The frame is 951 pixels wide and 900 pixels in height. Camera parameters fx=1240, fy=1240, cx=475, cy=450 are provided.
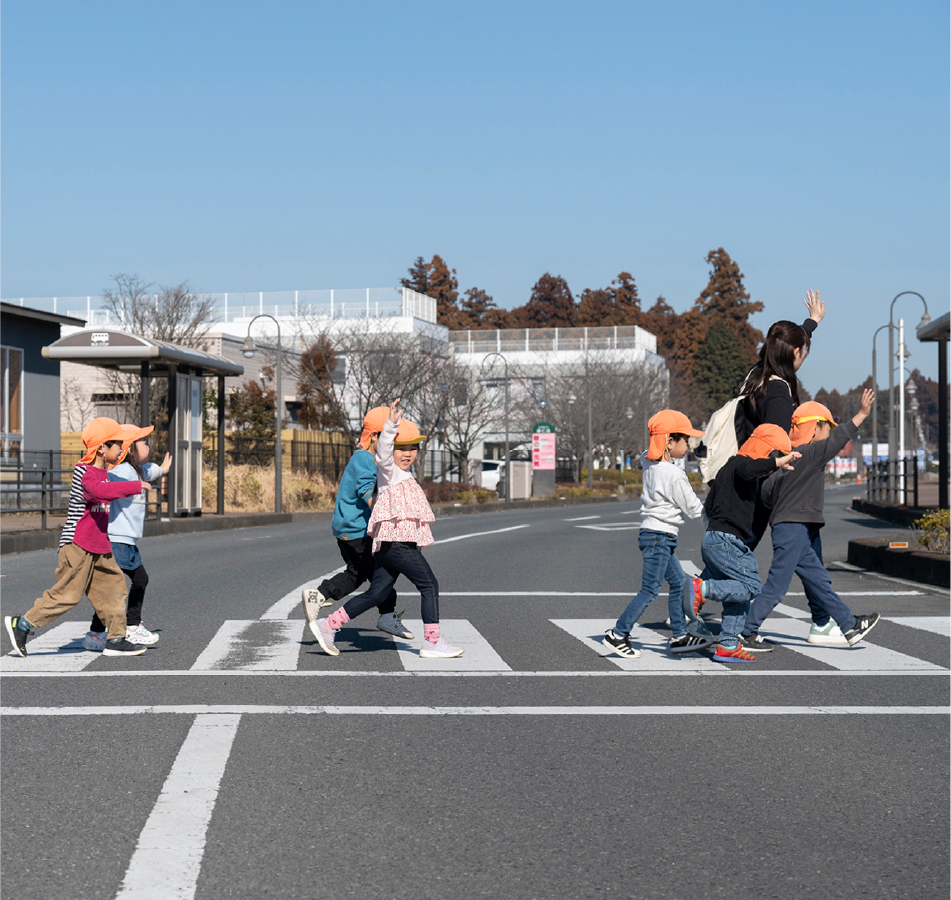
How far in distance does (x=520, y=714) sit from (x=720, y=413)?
2630 mm

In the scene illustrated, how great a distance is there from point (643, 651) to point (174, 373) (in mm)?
18704

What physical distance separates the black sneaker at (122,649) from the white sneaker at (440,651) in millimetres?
1985

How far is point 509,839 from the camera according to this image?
14.6 ft

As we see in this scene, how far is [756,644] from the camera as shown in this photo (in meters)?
9.11

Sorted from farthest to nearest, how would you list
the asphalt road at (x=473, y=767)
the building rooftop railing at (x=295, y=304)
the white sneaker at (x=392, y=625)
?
1. the building rooftop railing at (x=295, y=304)
2. the white sneaker at (x=392, y=625)
3. the asphalt road at (x=473, y=767)

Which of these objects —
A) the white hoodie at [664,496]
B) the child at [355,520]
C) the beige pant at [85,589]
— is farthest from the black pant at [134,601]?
the white hoodie at [664,496]

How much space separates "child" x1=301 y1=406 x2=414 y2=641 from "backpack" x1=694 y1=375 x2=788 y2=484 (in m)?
2.12

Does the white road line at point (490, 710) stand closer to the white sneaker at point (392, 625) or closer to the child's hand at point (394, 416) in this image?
the child's hand at point (394, 416)

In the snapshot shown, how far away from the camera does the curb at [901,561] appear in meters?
14.0

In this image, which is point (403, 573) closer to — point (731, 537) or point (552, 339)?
point (731, 537)

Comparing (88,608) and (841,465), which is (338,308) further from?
(841,465)

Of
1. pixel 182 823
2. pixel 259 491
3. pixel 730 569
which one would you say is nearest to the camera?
pixel 182 823

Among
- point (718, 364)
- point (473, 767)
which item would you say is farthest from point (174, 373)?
point (718, 364)

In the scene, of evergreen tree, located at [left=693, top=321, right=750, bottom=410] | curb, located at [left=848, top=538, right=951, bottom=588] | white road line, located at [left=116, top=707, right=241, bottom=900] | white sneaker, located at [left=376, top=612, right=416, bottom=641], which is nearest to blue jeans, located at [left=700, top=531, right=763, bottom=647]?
white sneaker, located at [left=376, top=612, right=416, bottom=641]
